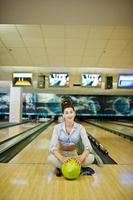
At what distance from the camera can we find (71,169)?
2.98 meters

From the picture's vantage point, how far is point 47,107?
64.3 feet

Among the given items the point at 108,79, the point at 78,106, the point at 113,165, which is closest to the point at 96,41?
the point at 113,165

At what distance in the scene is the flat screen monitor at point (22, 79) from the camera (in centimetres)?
909

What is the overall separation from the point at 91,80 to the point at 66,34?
3.94 meters

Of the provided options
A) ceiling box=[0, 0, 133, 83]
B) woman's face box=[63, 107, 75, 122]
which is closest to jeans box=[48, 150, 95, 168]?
woman's face box=[63, 107, 75, 122]

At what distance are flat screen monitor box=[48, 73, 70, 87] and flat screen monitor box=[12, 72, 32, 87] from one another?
0.77m

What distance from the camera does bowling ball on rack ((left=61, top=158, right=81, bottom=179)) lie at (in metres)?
2.98

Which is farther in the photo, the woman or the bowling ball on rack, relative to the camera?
the woman

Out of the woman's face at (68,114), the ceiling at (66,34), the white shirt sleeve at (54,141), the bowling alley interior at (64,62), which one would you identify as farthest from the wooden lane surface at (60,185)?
the ceiling at (66,34)

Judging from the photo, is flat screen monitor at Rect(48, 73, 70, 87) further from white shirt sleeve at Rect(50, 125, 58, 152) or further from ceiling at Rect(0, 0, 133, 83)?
white shirt sleeve at Rect(50, 125, 58, 152)

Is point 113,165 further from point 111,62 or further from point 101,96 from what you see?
point 101,96

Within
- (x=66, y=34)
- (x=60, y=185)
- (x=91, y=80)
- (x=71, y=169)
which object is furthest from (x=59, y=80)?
(x=60, y=185)

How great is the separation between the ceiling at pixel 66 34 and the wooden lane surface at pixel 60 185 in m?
2.00

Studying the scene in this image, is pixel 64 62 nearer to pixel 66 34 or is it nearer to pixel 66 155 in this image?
pixel 66 34
